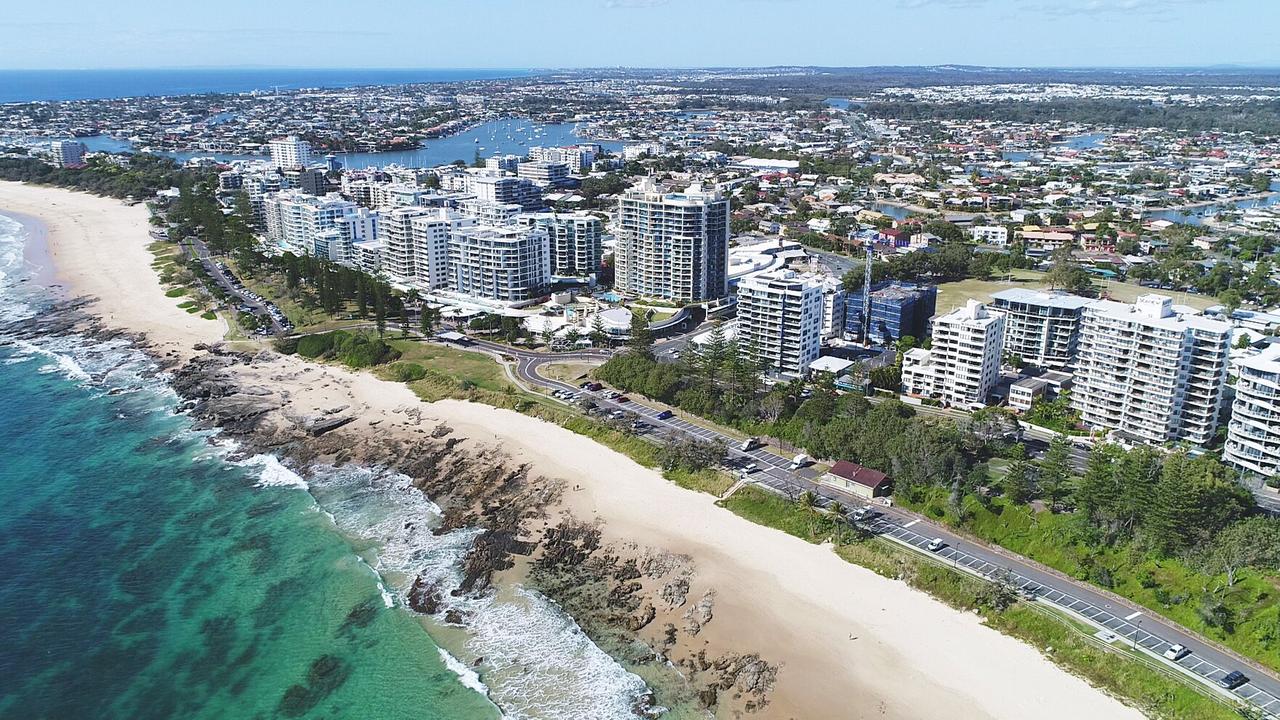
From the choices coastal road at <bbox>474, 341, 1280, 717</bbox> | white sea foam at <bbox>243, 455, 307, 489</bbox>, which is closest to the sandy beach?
coastal road at <bbox>474, 341, 1280, 717</bbox>

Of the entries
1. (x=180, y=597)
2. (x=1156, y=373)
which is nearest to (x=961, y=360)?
(x=1156, y=373)

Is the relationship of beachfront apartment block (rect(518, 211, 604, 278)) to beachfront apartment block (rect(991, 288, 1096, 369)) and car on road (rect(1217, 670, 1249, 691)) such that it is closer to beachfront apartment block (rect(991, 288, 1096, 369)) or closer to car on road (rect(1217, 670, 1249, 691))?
beachfront apartment block (rect(991, 288, 1096, 369))

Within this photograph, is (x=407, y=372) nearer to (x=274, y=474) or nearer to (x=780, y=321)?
(x=274, y=474)

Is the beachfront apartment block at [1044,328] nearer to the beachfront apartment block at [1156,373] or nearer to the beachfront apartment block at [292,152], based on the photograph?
the beachfront apartment block at [1156,373]

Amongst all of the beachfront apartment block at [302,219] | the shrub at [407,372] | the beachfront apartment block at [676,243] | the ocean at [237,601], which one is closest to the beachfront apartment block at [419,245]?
the beachfront apartment block at [302,219]

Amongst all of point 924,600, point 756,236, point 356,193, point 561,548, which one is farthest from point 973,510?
point 356,193

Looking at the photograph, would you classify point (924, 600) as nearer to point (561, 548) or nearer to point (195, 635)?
point (561, 548)
